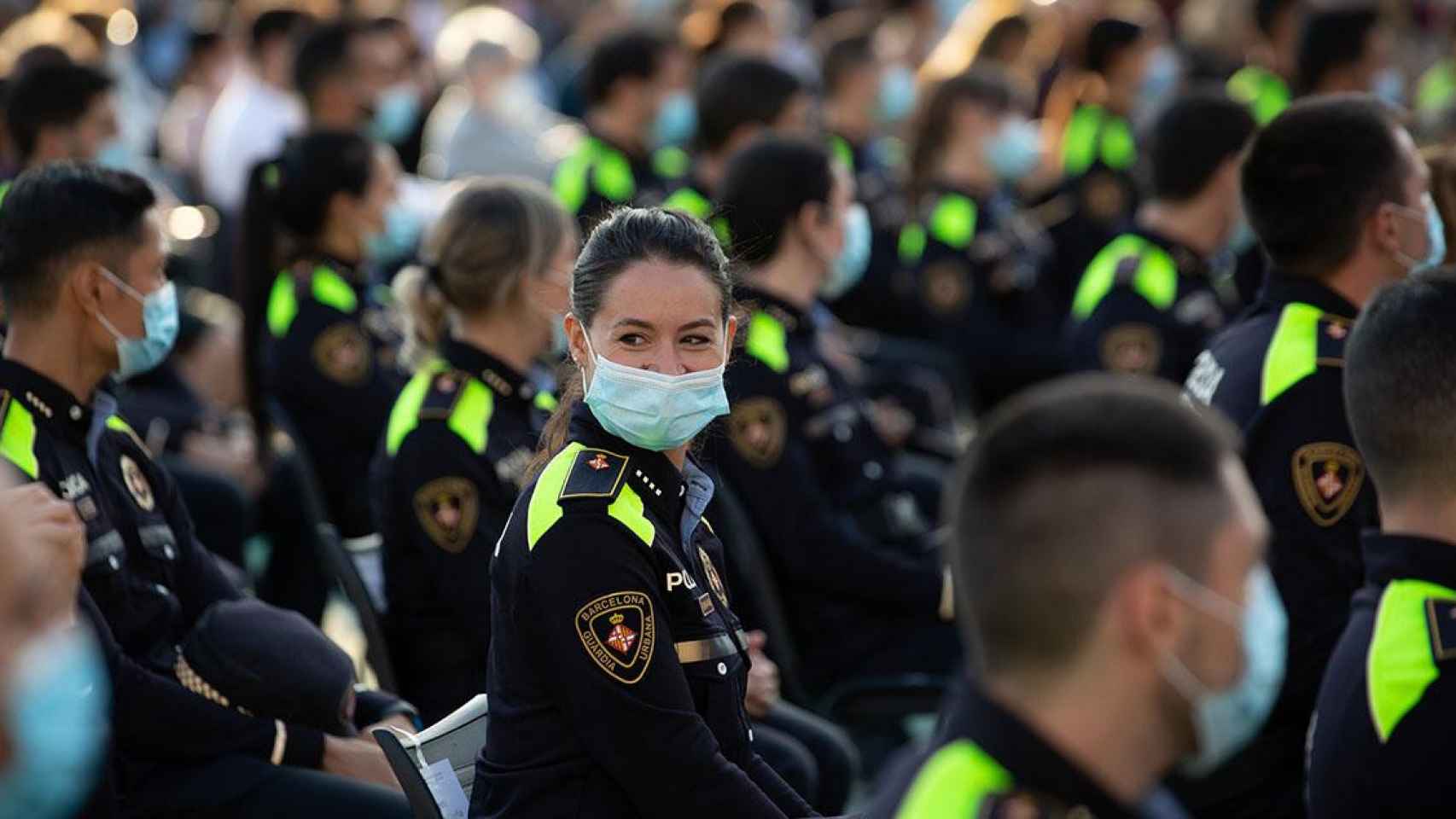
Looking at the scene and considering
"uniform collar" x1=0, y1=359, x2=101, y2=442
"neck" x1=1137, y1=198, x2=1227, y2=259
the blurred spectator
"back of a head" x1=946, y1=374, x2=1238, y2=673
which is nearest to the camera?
"back of a head" x1=946, y1=374, x2=1238, y2=673

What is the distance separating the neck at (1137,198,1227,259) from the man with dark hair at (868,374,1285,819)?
3.98 m

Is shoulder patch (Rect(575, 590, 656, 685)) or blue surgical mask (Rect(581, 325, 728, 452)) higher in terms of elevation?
blue surgical mask (Rect(581, 325, 728, 452))

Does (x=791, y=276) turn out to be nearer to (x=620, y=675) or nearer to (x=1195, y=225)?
(x=1195, y=225)

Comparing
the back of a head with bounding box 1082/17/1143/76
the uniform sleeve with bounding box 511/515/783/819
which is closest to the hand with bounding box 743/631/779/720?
the uniform sleeve with bounding box 511/515/783/819

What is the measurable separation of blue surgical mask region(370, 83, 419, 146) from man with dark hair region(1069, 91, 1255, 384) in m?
4.12

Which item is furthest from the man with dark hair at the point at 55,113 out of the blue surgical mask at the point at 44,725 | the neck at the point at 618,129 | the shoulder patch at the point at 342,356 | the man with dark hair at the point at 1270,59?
the man with dark hair at the point at 1270,59

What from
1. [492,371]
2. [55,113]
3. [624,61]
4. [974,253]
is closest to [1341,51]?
[974,253]

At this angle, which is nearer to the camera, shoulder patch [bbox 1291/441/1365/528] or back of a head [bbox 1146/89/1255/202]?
shoulder patch [bbox 1291/441/1365/528]

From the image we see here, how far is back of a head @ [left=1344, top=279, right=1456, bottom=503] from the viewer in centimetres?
270

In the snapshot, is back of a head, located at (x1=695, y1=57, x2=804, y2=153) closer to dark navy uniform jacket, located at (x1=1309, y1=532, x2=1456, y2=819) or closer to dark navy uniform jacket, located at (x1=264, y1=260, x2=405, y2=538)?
dark navy uniform jacket, located at (x1=264, y1=260, x2=405, y2=538)

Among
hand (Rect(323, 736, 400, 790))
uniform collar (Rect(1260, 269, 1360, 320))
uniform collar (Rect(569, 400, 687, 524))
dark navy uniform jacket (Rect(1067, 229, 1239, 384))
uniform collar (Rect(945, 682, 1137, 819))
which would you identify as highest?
uniform collar (Rect(945, 682, 1137, 819))

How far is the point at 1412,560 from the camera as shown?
2645 millimetres

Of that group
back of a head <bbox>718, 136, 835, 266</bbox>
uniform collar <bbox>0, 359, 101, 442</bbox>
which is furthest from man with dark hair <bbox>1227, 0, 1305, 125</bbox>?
uniform collar <bbox>0, 359, 101, 442</bbox>

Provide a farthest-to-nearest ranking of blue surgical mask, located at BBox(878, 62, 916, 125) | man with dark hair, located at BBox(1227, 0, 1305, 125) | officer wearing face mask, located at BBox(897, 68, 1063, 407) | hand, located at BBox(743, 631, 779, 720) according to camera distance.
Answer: blue surgical mask, located at BBox(878, 62, 916, 125), man with dark hair, located at BBox(1227, 0, 1305, 125), officer wearing face mask, located at BBox(897, 68, 1063, 407), hand, located at BBox(743, 631, 779, 720)
